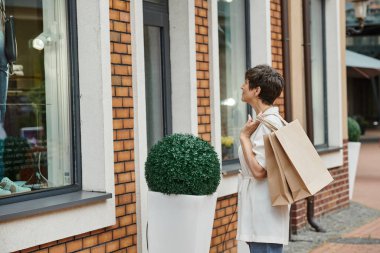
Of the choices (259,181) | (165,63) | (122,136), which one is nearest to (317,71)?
(165,63)

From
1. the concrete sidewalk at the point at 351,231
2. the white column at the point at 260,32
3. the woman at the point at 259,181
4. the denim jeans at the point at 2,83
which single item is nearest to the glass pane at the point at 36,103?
the denim jeans at the point at 2,83

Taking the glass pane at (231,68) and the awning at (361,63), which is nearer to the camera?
the glass pane at (231,68)

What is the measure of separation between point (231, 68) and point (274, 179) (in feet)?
12.8

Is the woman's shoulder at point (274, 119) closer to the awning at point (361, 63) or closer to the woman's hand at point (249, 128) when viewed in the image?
the woman's hand at point (249, 128)

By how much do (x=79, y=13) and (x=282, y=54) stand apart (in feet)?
12.2

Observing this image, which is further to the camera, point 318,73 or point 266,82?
point 318,73

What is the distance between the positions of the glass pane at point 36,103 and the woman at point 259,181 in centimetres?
159

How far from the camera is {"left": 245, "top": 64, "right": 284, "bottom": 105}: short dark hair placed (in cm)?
474

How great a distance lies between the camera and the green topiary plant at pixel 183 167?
5281 millimetres

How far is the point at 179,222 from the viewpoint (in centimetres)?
538

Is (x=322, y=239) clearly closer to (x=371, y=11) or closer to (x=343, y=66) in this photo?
(x=343, y=66)

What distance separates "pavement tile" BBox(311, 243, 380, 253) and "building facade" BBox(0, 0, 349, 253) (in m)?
1.13

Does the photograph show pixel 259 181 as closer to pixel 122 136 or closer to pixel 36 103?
pixel 122 136

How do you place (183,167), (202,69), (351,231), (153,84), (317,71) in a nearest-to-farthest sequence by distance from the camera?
Result: (183,167) → (153,84) → (202,69) → (351,231) → (317,71)
